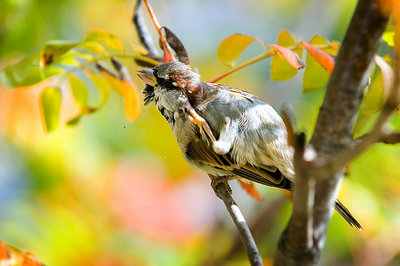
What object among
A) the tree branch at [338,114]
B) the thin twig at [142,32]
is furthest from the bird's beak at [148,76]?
the tree branch at [338,114]

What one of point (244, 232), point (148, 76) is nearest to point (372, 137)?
point (244, 232)

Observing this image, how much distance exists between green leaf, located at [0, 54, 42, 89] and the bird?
0.48 m

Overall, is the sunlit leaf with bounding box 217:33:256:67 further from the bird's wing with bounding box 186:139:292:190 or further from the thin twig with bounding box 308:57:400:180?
the thin twig with bounding box 308:57:400:180

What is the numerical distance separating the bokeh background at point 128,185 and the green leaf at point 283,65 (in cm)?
61

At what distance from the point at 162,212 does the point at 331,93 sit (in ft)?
8.62

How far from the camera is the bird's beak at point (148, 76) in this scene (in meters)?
2.11

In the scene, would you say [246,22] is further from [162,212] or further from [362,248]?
[362,248]

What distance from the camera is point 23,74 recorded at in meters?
1.80

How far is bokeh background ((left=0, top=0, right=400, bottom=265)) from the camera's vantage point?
2.58 m

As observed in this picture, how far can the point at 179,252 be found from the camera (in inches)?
119

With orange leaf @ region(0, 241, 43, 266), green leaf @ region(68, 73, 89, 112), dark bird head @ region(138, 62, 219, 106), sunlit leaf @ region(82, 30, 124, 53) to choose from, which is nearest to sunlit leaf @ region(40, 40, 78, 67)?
sunlit leaf @ region(82, 30, 124, 53)

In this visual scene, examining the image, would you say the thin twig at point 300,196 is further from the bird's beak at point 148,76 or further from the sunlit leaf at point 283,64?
the bird's beak at point 148,76

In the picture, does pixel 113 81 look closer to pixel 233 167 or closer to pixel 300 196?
pixel 233 167

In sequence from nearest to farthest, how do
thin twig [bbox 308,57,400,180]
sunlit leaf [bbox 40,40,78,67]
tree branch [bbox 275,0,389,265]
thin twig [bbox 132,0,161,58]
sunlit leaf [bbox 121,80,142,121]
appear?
1. thin twig [bbox 308,57,400,180]
2. tree branch [bbox 275,0,389,265]
3. sunlit leaf [bbox 40,40,78,67]
4. sunlit leaf [bbox 121,80,142,121]
5. thin twig [bbox 132,0,161,58]
